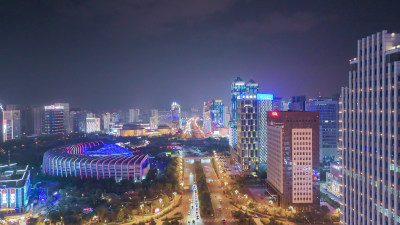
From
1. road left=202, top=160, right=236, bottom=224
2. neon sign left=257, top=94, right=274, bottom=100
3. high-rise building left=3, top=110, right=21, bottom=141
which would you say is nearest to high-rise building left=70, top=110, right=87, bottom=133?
high-rise building left=3, top=110, right=21, bottom=141

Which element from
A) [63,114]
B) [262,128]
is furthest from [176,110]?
[262,128]

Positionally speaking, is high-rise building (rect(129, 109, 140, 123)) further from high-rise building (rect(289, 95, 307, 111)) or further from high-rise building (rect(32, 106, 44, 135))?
high-rise building (rect(289, 95, 307, 111))

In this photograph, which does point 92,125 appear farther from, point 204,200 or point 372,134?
point 372,134

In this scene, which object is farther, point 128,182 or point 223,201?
point 128,182

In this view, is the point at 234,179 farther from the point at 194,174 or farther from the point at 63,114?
the point at 63,114

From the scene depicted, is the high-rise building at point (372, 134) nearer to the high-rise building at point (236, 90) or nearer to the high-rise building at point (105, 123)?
the high-rise building at point (236, 90)

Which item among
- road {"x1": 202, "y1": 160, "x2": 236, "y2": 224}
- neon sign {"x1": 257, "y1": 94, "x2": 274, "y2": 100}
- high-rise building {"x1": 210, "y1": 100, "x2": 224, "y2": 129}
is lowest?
road {"x1": 202, "y1": 160, "x2": 236, "y2": 224}
